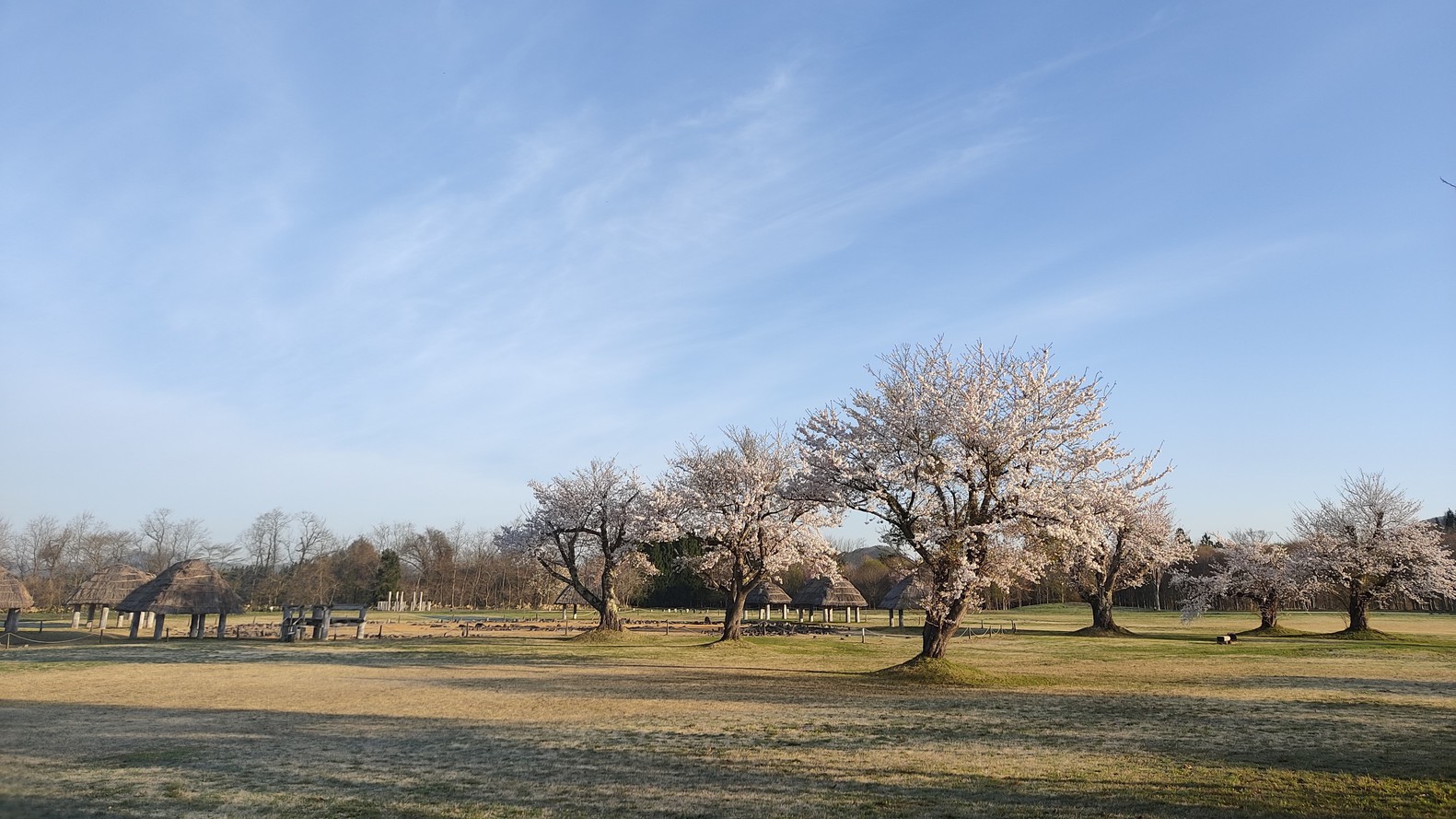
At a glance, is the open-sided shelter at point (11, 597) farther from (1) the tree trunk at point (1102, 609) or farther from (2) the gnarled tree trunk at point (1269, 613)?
(2) the gnarled tree trunk at point (1269, 613)

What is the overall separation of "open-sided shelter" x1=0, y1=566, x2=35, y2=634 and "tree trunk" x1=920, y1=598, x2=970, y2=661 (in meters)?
39.9

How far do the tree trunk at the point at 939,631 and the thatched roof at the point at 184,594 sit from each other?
31.0 m

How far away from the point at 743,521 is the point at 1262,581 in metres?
27.1

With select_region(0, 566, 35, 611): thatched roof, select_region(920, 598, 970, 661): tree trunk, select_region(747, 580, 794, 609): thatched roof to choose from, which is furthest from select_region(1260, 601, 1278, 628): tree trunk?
select_region(0, 566, 35, 611): thatched roof

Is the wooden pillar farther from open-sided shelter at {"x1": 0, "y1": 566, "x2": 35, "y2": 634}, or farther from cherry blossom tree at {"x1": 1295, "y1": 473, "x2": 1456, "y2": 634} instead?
cherry blossom tree at {"x1": 1295, "y1": 473, "x2": 1456, "y2": 634}

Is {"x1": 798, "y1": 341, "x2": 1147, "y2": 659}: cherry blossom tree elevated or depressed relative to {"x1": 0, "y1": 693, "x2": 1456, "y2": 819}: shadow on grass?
elevated

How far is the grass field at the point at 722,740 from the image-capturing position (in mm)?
8734

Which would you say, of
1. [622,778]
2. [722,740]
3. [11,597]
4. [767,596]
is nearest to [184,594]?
[11,597]

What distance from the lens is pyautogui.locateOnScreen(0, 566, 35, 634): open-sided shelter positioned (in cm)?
3847

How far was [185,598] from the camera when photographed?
121 feet

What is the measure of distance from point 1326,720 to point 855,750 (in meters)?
8.38

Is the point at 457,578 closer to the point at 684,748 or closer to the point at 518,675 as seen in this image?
the point at 518,675

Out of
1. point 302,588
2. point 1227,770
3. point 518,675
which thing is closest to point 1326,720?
point 1227,770

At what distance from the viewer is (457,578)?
320 feet
